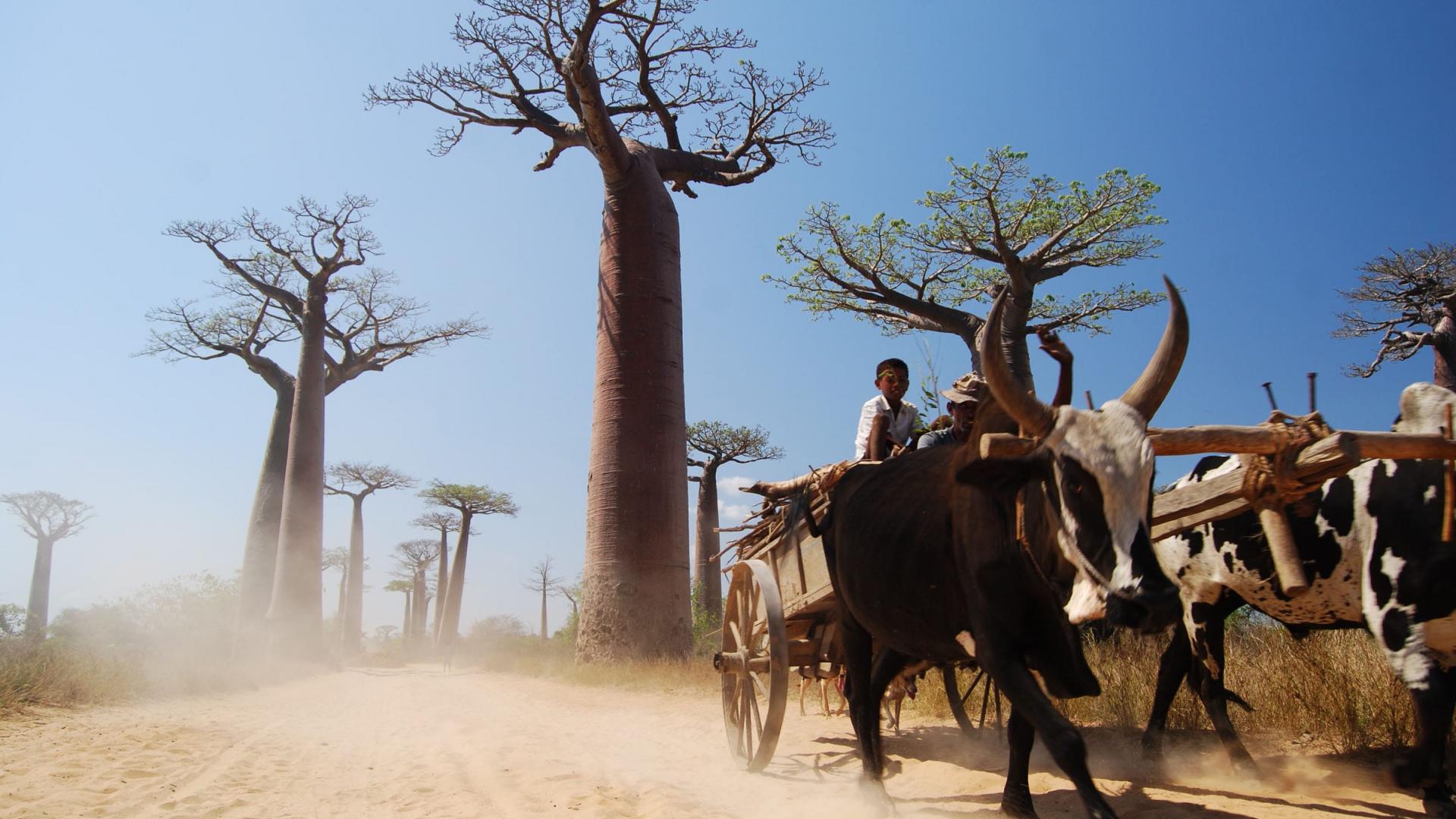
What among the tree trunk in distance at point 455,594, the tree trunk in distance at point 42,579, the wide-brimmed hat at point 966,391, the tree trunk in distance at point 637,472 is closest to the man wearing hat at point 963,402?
the wide-brimmed hat at point 966,391

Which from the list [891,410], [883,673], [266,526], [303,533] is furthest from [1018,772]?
[266,526]

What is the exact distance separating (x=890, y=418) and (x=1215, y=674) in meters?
1.80

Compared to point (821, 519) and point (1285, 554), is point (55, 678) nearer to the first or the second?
point (821, 519)

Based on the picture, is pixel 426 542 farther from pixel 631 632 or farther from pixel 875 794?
pixel 875 794

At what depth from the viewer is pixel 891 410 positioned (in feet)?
14.4

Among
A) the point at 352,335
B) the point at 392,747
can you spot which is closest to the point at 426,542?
the point at 352,335

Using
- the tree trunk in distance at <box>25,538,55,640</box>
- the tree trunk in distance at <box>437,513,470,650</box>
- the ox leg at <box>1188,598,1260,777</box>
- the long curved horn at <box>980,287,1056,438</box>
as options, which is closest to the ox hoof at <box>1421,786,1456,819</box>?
the ox leg at <box>1188,598,1260,777</box>

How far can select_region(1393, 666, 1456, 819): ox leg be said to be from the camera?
2707 mm

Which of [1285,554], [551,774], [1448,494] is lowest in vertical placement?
[551,774]

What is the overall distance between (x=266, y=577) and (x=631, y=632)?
9941mm

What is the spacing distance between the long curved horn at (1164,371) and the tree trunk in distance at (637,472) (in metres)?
7.61

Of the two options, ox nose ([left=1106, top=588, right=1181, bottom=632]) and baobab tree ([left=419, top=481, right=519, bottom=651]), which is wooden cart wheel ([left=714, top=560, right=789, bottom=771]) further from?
baobab tree ([left=419, top=481, right=519, bottom=651])

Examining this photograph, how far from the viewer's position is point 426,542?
38.8 meters

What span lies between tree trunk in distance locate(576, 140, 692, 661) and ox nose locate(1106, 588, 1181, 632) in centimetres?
783
